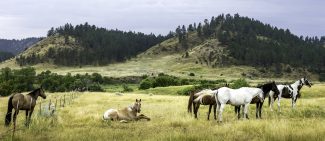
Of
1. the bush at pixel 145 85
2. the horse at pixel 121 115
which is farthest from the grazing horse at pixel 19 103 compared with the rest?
the bush at pixel 145 85

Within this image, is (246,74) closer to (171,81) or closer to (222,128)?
(171,81)

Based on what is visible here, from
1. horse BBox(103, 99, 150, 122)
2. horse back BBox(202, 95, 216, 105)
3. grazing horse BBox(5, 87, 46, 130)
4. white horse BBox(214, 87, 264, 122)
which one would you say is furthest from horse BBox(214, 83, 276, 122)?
grazing horse BBox(5, 87, 46, 130)

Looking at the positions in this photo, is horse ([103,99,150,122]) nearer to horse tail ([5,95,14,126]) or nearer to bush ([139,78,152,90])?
horse tail ([5,95,14,126])

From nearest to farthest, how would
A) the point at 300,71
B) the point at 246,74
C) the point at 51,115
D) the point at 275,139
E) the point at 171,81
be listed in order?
the point at 275,139 → the point at 51,115 → the point at 171,81 → the point at 246,74 → the point at 300,71

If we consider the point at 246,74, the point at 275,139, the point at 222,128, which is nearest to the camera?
the point at 275,139

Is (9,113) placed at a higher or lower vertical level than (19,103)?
lower

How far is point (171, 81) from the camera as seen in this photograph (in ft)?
346

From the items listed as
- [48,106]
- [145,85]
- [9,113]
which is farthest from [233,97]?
[145,85]

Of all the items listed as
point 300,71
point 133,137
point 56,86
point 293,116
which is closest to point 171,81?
point 56,86

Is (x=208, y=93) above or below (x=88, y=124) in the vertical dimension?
above

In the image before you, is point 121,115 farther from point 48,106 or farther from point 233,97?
point 48,106

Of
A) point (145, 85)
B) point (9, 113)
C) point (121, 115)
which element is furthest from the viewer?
point (145, 85)

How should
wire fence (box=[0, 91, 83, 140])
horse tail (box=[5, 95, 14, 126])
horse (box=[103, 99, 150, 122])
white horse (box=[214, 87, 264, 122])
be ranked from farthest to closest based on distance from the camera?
1. wire fence (box=[0, 91, 83, 140])
2. horse (box=[103, 99, 150, 122])
3. white horse (box=[214, 87, 264, 122])
4. horse tail (box=[5, 95, 14, 126])

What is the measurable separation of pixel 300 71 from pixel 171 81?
110 meters
